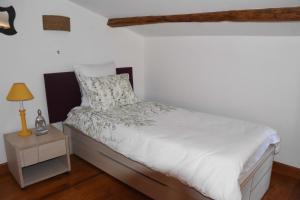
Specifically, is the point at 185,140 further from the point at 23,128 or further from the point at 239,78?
the point at 23,128

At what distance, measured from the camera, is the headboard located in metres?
2.72

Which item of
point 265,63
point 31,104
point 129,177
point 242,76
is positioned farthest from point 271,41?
point 31,104

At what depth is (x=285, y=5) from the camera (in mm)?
1872

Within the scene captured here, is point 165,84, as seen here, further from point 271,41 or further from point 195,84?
point 271,41

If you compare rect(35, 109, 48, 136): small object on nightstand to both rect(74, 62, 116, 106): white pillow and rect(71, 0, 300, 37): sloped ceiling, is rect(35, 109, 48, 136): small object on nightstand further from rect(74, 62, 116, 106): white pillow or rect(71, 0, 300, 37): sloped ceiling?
rect(71, 0, 300, 37): sloped ceiling

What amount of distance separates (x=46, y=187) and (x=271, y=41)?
108 inches

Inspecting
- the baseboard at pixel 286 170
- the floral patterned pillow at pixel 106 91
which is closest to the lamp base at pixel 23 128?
the floral patterned pillow at pixel 106 91

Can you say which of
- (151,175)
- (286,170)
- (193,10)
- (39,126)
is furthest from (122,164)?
(286,170)

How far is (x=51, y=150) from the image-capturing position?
7.70 feet

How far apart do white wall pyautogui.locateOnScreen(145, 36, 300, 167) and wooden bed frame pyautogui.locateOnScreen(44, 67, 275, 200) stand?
53cm

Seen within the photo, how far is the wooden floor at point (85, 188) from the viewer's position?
2.17 meters

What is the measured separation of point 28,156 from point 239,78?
94.5 inches

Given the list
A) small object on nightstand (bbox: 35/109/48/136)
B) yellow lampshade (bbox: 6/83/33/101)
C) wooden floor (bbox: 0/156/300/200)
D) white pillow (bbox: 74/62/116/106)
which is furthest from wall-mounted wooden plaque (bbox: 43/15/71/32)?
wooden floor (bbox: 0/156/300/200)

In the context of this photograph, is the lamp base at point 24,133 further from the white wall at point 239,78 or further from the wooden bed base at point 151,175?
the white wall at point 239,78
